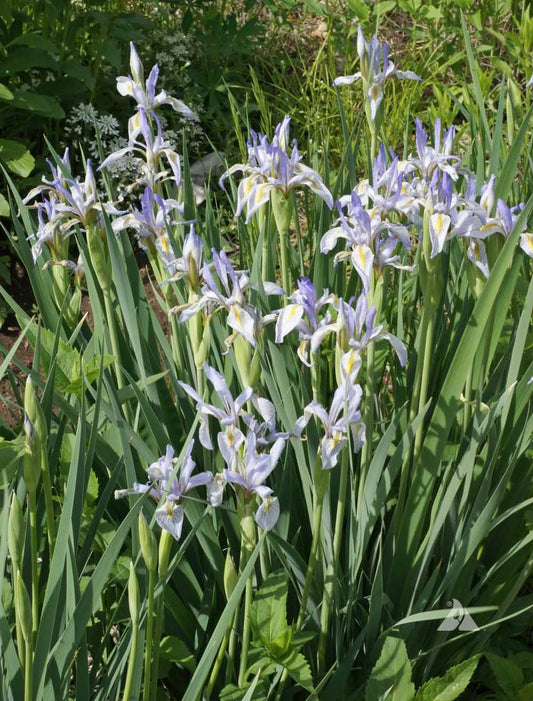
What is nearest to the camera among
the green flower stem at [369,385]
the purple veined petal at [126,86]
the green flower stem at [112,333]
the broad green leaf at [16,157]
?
the green flower stem at [369,385]

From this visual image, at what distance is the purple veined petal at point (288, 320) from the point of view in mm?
1100

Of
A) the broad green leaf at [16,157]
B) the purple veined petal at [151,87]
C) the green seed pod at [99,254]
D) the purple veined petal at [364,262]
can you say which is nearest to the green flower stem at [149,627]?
the purple veined petal at [364,262]

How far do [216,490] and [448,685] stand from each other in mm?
462

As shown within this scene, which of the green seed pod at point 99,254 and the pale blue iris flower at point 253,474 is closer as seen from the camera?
the pale blue iris flower at point 253,474

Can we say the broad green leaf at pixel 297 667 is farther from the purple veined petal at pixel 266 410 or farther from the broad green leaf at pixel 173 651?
the purple veined petal at pixel 266 410

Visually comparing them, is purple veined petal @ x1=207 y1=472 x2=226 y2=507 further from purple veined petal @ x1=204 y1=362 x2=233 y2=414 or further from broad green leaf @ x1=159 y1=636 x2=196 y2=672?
broad green leaf @ x1=159 y1=636 x2=196 y2=672

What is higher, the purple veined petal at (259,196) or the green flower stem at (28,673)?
the purple veined petal at (259,196)

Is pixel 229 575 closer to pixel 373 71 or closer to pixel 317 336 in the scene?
pixel 317 336

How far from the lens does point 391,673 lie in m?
1.10

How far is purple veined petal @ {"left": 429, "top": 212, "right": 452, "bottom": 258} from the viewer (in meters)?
1.11

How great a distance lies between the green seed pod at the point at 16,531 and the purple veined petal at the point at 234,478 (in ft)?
0.79

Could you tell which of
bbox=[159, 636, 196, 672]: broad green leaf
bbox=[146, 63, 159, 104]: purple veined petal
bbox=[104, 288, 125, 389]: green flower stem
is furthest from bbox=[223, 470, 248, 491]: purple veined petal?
bbox=[146, 63, 159, 104]: purple veined petal

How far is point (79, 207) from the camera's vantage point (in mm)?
1384

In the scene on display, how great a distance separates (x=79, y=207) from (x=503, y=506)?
96 centimetres
